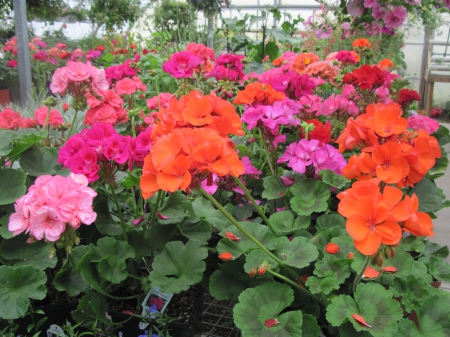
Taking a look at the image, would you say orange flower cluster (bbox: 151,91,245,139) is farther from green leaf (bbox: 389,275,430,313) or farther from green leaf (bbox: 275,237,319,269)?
green leaf (bbox: 389,275,430,313)

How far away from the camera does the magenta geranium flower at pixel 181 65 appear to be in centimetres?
163

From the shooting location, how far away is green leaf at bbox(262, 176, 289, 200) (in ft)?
4.12

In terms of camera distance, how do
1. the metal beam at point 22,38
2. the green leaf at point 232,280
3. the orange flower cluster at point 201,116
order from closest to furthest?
the orange flower cluster at point 201,116 → the green leaf at point 232,280 → the metal beam at point 22,38

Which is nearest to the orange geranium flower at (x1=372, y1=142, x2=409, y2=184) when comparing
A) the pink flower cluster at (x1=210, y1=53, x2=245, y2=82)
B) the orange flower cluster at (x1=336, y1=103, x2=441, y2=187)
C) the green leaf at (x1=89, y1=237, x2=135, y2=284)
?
the orange flower cluster at (x1=336, y1=103, x2=441, y2=187)

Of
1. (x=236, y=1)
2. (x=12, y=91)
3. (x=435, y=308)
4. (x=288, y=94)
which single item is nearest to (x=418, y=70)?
(x=236, y=1)

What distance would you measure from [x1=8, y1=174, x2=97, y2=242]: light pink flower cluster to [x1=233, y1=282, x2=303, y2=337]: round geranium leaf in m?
0.34

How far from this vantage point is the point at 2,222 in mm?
1100

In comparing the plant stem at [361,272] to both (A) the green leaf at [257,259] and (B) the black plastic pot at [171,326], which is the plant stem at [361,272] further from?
(B) the black plastic pot at [171,326]

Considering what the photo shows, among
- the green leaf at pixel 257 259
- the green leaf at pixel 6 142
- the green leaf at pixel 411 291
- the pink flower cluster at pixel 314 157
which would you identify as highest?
the green leaf at pixel 6 142

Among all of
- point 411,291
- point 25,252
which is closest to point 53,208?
point 25,252

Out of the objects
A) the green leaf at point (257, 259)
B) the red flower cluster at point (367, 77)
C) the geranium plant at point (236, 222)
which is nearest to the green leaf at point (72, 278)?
the geranium plant at point (236, 222)

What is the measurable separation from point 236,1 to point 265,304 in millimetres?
10585

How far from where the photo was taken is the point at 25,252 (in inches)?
42.4

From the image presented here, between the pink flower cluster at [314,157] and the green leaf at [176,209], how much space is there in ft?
0.99
